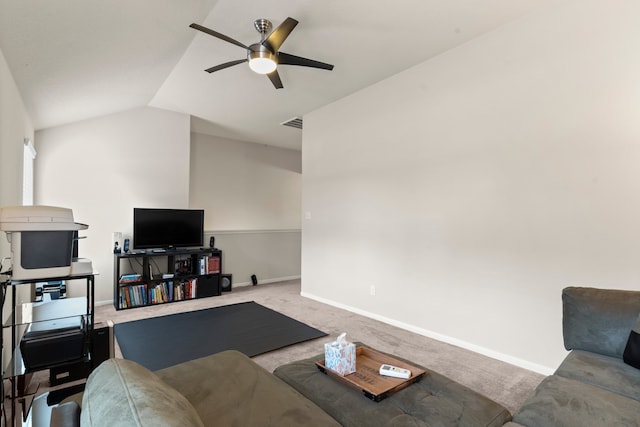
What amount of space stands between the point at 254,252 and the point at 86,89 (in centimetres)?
357

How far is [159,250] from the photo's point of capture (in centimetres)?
467

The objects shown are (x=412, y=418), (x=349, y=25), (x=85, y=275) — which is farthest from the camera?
(x=349, y=25)

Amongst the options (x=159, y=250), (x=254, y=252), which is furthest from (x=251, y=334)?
(x=254, y=252)

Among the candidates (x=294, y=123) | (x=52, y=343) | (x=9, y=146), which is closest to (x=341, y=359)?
(x=52, y=343)

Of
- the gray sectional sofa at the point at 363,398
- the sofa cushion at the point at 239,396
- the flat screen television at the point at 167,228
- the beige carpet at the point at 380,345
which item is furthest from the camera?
the flat screen television at the point at 167,228

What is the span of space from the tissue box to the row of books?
12.2 feet

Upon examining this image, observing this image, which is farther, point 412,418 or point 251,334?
point 251,334

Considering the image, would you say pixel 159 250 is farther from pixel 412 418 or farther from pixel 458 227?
pixel 412 418

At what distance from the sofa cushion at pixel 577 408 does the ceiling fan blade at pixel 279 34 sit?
2.58 metres

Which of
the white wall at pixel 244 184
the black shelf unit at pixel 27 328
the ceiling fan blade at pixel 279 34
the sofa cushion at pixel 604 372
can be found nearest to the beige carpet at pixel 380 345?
the sofa cushion at pixel 604 372

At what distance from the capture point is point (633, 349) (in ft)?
5.33

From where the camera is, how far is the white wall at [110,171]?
4.22 meters

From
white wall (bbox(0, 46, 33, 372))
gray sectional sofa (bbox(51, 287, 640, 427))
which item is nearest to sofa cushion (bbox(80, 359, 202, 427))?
gray sectional sofa (bbox(51, 287, 640, 427))

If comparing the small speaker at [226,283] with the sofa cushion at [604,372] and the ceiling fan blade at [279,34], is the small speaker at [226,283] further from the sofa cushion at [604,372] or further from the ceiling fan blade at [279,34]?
the sofa cushion at [604,372]
